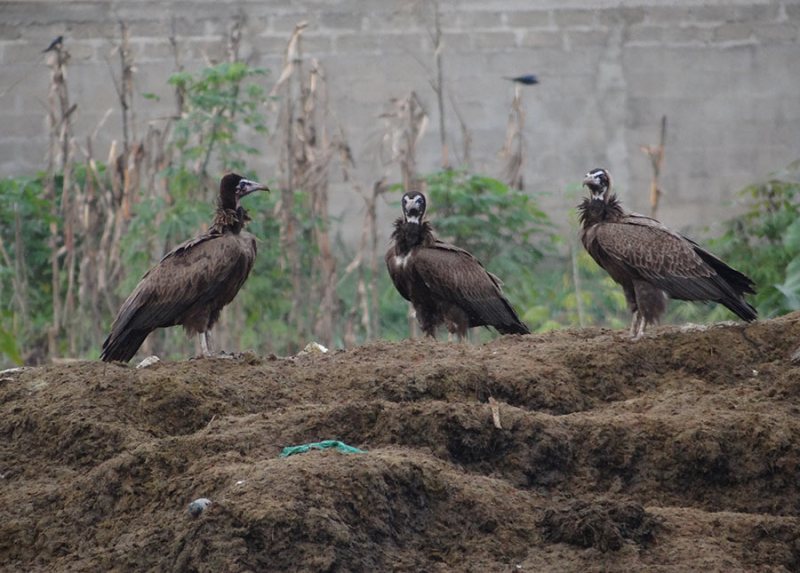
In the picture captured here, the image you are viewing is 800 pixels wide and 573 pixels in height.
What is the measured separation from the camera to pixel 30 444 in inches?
263

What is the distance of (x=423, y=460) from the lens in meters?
5.94

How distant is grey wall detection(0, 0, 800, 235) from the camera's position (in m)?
16.8

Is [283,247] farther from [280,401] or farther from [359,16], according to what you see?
[280,401]

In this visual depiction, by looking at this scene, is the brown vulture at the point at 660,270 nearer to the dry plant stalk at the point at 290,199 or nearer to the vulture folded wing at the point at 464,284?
the vulture folded wing at the point at 464,284

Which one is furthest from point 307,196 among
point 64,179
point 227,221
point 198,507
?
point 198,507

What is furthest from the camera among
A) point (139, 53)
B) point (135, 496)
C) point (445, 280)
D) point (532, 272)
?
point (139, 53)

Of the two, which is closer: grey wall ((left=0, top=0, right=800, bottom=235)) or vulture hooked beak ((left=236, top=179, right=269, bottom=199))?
vulture hooked beak ((left=236, top=179, right=269, bottom=199))

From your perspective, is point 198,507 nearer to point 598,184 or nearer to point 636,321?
point 636,321

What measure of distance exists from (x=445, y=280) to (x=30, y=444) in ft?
13.2

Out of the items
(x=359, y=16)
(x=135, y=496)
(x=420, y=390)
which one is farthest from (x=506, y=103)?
(x=135, y=496)

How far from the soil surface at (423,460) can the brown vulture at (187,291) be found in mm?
1127

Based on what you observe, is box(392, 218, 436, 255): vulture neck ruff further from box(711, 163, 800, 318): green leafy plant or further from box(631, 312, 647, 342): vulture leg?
box(711, 163, 800, 318): green leafy plant

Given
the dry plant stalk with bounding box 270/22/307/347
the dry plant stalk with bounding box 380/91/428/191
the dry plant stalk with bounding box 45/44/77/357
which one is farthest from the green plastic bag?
the dry plant stalk with bounding box 380/91/428/191

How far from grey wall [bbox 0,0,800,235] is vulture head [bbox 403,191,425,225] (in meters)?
6.14
